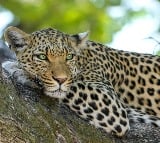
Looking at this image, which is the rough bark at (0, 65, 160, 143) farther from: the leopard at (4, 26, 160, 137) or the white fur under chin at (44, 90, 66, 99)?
the leopard at (4, 26, 160, 137)

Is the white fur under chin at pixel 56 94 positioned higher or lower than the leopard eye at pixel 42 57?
lower

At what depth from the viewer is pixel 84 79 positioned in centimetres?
734

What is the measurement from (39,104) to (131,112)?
5.62ft

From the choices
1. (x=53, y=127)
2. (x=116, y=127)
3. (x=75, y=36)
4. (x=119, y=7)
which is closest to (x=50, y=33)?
(x=75, y=36)

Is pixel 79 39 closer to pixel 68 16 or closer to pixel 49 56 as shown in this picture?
pixel 49 56

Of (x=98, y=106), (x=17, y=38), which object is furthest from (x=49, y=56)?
(x=98, y=106)

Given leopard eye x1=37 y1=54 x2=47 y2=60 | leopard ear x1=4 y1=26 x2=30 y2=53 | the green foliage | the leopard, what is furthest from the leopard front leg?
the green foliage

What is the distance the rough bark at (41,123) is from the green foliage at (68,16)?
580 cm

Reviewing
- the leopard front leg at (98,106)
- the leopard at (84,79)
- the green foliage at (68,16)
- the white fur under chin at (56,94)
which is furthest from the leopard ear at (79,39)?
the green foliage at (68,16)

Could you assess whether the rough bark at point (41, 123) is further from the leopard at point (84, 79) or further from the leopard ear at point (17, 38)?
the leopard ear at point (17, 38)

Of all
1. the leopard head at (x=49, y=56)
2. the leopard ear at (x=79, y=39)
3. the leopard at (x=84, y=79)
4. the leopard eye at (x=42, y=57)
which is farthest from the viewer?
the leopard ear at (x=79, y=39)

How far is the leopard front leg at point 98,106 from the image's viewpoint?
6.79 metres

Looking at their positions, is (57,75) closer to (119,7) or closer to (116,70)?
(116,70)

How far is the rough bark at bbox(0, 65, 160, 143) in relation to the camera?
17.4 feet
